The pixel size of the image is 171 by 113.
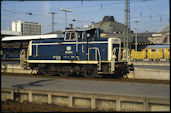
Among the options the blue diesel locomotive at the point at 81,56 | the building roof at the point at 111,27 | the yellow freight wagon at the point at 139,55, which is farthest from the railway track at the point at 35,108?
the building roof at the point at 111,27

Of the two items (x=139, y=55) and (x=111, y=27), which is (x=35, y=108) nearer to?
(x=139, y=55)

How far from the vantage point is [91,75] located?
1736 cm

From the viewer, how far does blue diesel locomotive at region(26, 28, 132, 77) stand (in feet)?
54.9

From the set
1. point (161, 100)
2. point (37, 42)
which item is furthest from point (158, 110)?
point (37, 42)

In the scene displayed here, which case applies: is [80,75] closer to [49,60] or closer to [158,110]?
[49,60]

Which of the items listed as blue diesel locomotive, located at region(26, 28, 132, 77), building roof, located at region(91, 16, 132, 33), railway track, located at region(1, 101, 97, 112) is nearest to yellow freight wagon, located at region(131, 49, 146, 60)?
blue diesel locomotive, located at region(26, 28, 132, 77)

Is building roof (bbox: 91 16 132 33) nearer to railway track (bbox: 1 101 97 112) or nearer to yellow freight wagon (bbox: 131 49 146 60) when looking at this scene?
yellow freight wagon (bbox: 131 49 146 60)

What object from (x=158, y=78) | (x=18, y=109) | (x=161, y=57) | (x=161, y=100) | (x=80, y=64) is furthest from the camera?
(x=161, y=57)

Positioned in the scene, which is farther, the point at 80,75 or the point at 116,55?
the point at 80,75

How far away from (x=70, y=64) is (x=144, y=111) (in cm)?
1016

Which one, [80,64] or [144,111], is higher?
[80,64]

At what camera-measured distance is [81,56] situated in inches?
688

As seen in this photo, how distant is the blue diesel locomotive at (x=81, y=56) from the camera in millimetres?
16719

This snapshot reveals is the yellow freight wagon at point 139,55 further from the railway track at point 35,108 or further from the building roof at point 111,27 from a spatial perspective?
the building roof at point 111,27
